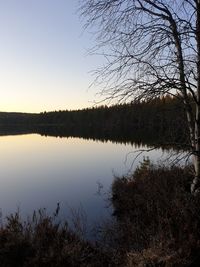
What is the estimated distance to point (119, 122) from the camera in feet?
405

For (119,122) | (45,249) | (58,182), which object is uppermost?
(119,122)

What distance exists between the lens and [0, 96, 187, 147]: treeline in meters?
10.5

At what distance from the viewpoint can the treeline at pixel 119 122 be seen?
34.4 feet

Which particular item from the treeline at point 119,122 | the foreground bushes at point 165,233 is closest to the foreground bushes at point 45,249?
the foreground bushes at point 165,233

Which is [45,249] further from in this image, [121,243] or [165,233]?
[165,233]

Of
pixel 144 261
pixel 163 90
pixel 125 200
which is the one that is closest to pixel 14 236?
pixel 144 261

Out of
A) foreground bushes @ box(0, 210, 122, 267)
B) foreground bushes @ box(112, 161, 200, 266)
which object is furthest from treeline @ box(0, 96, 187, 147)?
foreground bushes @ box(0, 210, 122, 267)

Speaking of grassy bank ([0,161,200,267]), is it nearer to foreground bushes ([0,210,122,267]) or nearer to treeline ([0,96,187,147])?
foreground bushes ([0,210,122,267])

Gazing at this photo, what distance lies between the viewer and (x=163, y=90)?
926 cm

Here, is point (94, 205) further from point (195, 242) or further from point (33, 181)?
point (195, 242)

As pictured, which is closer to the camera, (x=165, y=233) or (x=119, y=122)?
(x=165, y=233)

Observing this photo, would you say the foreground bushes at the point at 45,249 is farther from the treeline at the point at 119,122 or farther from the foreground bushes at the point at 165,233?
the treeline at the point at 119,122

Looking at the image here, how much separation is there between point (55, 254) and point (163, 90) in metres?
4.18

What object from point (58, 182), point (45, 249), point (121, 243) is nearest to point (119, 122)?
point (58, 182)
